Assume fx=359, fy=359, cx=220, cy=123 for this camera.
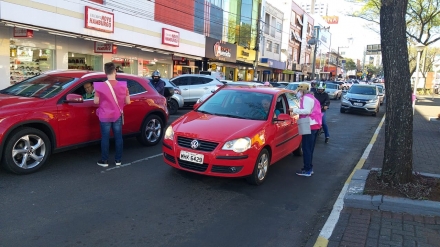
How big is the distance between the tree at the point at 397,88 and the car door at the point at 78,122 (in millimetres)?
5064

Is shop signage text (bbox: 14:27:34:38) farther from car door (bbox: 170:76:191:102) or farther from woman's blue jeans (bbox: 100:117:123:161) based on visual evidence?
woman's blue jeans (bbox: 100:117:123:161)

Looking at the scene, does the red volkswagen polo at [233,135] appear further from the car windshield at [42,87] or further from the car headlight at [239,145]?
the car windshield at [42,87]

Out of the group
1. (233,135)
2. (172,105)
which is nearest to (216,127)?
(233,135)

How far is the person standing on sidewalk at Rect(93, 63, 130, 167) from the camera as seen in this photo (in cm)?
615

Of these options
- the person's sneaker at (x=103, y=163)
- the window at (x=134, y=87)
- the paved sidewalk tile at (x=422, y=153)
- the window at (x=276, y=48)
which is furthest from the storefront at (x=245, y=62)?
the person's sneaker at (x=103, y=163)

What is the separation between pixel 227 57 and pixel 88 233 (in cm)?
2815

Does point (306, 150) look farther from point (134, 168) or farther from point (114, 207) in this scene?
point (114, 207)

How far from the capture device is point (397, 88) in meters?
5.26

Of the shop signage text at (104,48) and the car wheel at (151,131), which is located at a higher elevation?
the shop signage text at (104,48)

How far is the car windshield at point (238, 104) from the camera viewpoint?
6301mm

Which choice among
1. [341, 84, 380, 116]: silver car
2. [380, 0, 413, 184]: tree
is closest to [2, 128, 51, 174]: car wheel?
[380, 0, 413, 184]: tree

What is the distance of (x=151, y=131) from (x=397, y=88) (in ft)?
17.2

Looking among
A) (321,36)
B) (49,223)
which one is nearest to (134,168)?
(49,223)

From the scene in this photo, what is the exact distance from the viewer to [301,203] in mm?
5293
